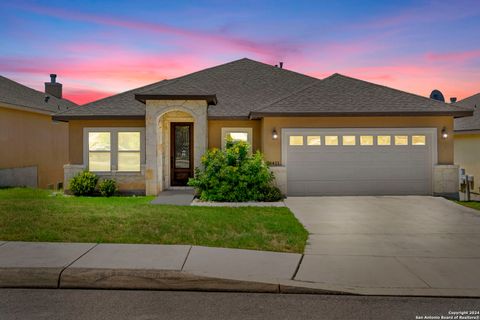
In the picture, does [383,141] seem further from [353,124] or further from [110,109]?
[110,109]

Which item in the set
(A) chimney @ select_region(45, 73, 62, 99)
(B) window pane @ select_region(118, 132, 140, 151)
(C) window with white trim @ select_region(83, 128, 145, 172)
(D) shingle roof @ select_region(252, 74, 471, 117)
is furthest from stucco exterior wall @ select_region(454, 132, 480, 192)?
(A) chimney @ select_region(45, 73, 62, 99)

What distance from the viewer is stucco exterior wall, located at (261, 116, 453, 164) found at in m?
15.3

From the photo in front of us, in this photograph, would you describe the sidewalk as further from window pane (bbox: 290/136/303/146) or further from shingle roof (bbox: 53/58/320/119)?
shingle roof (bbox: 53/58/320/119)

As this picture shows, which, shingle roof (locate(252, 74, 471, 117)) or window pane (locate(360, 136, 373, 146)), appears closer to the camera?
shingle roof (locate(252, 74, 471, 117))

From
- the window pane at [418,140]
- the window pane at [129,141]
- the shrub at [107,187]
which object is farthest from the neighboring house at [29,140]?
the window pane at [418,140]

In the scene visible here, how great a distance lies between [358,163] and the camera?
15383 mm

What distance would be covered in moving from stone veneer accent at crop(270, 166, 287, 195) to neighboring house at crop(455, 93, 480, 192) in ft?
34.4

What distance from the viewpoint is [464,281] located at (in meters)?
5.63

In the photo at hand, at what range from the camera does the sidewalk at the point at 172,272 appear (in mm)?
5387

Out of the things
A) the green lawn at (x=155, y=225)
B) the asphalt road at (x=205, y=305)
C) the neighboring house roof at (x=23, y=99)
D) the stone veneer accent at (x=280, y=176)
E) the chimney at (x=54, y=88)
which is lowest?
the asphalt road at (x=205, y=305)

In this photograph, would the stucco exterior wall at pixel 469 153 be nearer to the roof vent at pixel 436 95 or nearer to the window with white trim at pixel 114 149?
the roof vent at pixel 436 95

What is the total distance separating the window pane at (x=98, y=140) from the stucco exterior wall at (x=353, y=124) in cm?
639

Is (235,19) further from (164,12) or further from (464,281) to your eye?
(464,281)

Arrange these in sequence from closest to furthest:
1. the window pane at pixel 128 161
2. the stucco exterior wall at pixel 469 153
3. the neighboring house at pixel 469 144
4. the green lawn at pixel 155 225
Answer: the green lawn at pixel 155 225 < the window pane at pixel 128 161 < the neighboring house at pixel 469 144 < the stucco exterior wall at pixel 469 153
